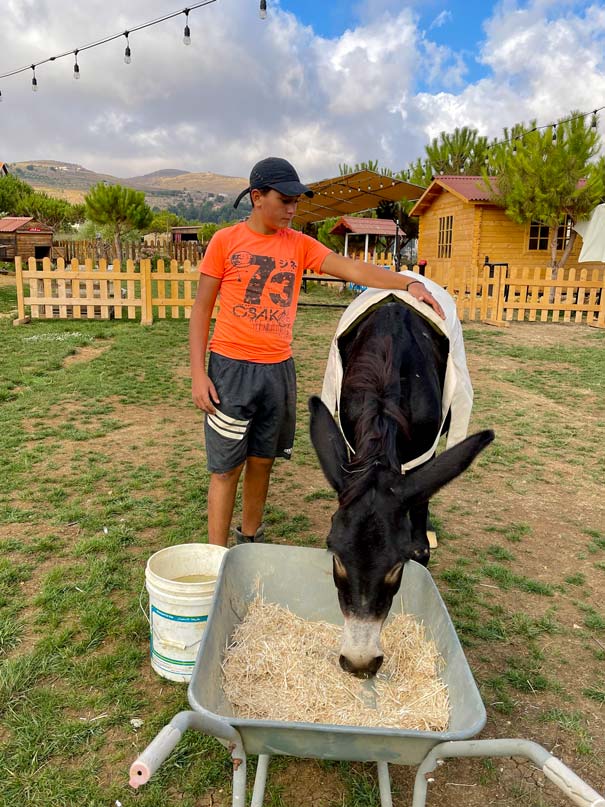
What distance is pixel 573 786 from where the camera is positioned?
1.22m

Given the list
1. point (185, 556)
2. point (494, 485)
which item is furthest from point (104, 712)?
point (494, 485)

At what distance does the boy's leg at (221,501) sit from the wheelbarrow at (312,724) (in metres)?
0.67

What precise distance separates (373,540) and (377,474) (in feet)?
0.84

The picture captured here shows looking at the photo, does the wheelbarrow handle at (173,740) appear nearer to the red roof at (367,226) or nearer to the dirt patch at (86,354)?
the dirt patch at (86,354)

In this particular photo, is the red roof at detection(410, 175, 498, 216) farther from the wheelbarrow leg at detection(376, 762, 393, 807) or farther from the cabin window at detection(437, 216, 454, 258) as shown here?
the wheelbarrow leg at detection(376, 762, 393, 807)

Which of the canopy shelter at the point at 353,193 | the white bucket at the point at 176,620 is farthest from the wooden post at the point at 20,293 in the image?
the white bucket at the point at 176,620

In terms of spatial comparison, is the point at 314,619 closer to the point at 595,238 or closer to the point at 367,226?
the point at 595,238

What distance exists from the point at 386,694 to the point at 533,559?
6.74 feet

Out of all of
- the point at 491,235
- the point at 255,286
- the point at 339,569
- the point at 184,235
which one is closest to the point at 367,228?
the point at 491,235

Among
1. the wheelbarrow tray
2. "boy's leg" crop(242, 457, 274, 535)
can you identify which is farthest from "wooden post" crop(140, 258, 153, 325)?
the wheelbarrow tray

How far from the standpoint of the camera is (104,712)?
8.04 ft

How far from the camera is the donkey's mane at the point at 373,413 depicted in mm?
2141

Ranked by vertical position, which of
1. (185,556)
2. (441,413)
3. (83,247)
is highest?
(83,247)

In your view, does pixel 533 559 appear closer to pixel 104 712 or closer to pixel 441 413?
pixel 441 413
